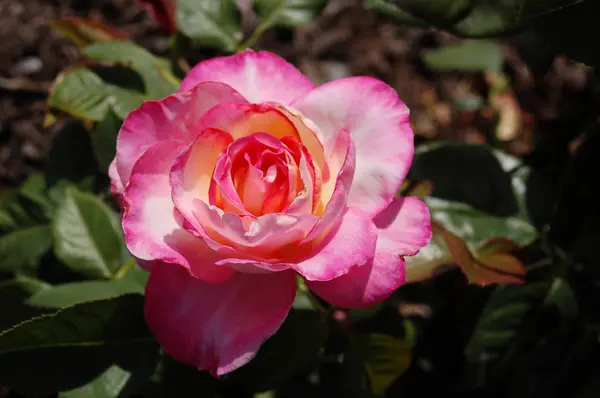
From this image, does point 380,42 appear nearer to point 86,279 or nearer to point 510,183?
point 510,183

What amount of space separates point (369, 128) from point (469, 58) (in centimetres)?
108

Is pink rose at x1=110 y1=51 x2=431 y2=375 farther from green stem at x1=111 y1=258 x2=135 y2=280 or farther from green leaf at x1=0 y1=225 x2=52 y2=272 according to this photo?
green leaf at x1=0 y1=225 x2=52 y2=272

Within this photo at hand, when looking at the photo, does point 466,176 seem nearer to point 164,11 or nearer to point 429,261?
point 429,261

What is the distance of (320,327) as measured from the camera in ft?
2.62

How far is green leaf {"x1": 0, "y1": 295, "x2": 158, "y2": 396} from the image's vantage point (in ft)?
2.27

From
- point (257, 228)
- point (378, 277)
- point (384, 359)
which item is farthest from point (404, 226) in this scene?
point (384, 359)

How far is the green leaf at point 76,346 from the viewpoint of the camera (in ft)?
2.27

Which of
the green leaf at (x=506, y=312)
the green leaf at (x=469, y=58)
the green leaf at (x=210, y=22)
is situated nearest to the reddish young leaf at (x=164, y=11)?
the green leaf at (x=210, y=22)

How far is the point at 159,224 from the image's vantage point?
60cm

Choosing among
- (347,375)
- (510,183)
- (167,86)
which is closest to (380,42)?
(510,183)

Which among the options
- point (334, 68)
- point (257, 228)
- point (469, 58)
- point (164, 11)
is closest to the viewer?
point (257, 228)

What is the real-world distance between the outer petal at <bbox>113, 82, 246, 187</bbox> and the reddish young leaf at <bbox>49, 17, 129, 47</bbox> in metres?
0.47

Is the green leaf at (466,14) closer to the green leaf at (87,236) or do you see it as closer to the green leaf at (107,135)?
the green leaf at (107,135)

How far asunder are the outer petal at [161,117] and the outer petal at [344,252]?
0.17m
